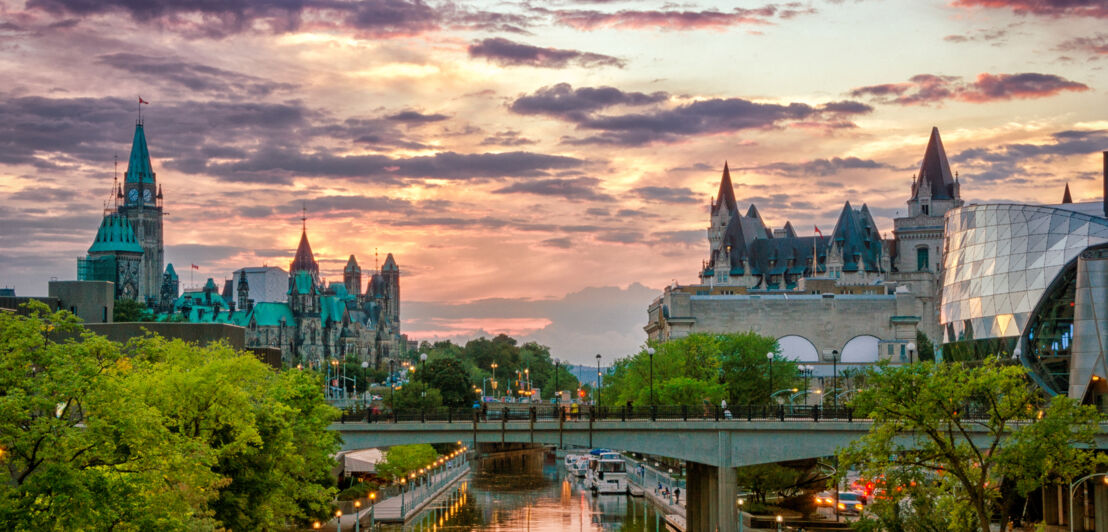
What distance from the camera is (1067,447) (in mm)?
54469

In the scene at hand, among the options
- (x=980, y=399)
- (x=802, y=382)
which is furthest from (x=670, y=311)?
(x=980, y=399)

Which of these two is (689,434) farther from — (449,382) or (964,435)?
(449,382)

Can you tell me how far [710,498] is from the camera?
75.1m

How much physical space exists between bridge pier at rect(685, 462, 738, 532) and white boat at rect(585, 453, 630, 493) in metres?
38.0

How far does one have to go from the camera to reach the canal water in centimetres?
9388

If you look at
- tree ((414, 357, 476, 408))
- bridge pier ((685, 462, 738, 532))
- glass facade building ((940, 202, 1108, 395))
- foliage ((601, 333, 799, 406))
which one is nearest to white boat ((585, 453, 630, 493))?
foliage ((601, 333, 799, 406))

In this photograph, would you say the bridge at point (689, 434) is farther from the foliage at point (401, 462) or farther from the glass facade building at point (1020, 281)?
the foliage at point (401, 462)

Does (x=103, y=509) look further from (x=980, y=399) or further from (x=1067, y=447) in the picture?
(x=980, y=399)

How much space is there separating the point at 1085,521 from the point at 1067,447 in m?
23.1

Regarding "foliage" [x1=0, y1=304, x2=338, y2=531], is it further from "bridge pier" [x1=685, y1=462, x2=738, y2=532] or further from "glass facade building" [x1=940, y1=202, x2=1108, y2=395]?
"glass facade building" [x1=940, y1=202, x2=1108, y2=395]

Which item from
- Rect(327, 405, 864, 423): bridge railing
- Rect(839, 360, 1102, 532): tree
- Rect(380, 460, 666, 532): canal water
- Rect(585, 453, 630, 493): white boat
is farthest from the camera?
Rect(585, 453, 630, 493): white boat

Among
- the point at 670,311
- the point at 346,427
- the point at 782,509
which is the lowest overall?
the point at 782,509

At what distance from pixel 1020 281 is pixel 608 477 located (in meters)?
44.9

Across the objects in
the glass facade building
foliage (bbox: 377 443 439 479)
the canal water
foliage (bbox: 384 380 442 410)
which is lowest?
the canal water
